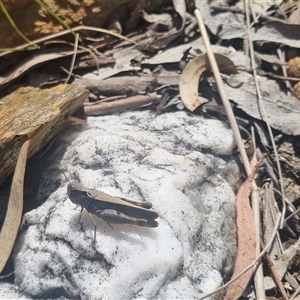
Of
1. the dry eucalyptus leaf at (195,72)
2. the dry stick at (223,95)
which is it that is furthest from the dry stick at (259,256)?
the dry eucalyptus leaf at (195,72)

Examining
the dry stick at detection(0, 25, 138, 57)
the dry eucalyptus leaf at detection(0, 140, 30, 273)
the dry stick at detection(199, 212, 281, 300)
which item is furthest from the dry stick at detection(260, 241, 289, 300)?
the dry stick at detection(0, 25, 138, 57)

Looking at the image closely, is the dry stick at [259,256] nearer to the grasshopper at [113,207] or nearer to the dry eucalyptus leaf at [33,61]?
the grasshopper at [113,207]

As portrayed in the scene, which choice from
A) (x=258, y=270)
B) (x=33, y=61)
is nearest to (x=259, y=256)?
(x=258, y=270)

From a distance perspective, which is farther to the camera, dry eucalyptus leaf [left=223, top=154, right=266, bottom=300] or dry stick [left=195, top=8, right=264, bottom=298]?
dry stick [left=195, top=8, right=264, bottom=298]

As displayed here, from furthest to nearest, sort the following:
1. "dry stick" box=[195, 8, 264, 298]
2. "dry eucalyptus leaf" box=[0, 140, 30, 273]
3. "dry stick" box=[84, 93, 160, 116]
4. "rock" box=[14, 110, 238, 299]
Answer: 1. "dry stick" box=[84, 93, 160, 116]
2. "dry stick" box=[195, 8, 264, 298]
3. "dry eucalyptus leaf" box=[0, 140, 30, 273]
4. "rock" box=[14, 110, 238, 299]

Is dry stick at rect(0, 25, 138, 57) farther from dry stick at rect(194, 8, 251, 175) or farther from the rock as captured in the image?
the rock
